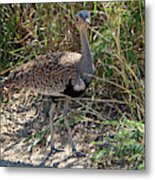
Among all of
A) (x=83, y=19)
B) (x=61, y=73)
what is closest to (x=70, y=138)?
(x=61, y=73)

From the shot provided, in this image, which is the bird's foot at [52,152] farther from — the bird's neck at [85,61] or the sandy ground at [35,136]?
the bird's neck at [85,61]

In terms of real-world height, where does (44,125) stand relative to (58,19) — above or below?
below

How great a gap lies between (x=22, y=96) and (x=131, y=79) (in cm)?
48

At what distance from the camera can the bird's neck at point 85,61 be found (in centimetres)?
219

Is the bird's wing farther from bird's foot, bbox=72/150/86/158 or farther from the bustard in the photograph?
bird's foot, bbox=72/150/86/158

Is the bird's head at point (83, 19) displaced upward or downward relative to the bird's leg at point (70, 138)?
upward

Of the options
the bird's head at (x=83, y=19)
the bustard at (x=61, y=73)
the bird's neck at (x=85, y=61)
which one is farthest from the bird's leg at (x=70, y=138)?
the bird's head at (x=83, y=19)

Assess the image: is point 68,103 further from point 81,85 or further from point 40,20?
point 40,20

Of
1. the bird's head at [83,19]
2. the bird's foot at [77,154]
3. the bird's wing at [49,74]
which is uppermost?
the bird's head at [83,19]

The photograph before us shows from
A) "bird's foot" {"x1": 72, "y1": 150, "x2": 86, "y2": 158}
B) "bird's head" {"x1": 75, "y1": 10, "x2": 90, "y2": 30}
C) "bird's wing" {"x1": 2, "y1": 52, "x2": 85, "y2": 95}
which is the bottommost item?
"bird's foot" {"x1": 72, "y1": 150, "x2": 86, "y2": 158}

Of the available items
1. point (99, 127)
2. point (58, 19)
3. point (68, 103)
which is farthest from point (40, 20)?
point (99, 127)

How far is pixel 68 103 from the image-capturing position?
2213 mm

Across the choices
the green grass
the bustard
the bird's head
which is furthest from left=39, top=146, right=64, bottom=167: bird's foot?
the bird's head

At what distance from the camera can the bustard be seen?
86.2 inches
